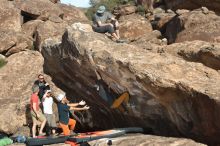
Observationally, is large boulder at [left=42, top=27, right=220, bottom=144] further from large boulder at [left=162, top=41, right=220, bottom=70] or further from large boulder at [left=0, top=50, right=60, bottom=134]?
large boulder at [left=0, top=50, right=60, bottom=134]

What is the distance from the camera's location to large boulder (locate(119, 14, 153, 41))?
1148 inches

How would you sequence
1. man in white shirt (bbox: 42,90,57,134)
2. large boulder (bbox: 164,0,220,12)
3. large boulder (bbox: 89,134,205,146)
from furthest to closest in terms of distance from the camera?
large boulder (bbox: 164,0,220,12), man in white shirt (bbox: 42,90,57,134), large boulder (bbox: 89,134,205,146)

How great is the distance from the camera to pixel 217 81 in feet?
44.5

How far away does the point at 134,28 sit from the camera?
2970 cm

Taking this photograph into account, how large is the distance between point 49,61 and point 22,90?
2267mm

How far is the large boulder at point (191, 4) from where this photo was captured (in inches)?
1125

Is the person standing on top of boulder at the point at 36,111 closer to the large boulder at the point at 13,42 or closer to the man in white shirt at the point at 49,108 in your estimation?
the man in white shirt at the point at 49,108

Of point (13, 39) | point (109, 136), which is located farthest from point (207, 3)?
point (109, 136)

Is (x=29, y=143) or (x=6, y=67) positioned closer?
(x=29, y=143)

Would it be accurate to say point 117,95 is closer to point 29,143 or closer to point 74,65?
point 74,65

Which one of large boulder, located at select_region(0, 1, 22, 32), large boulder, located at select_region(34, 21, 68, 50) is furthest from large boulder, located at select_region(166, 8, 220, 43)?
large boulder, located at select_region(0, 1, 22, 32)

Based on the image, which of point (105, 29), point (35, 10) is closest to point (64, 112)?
point (105, 29)

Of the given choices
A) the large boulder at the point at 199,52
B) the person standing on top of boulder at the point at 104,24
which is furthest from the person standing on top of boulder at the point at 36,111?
the large boulder at the point at 199,52

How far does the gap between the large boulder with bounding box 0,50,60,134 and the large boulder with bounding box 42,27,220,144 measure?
3.28m
